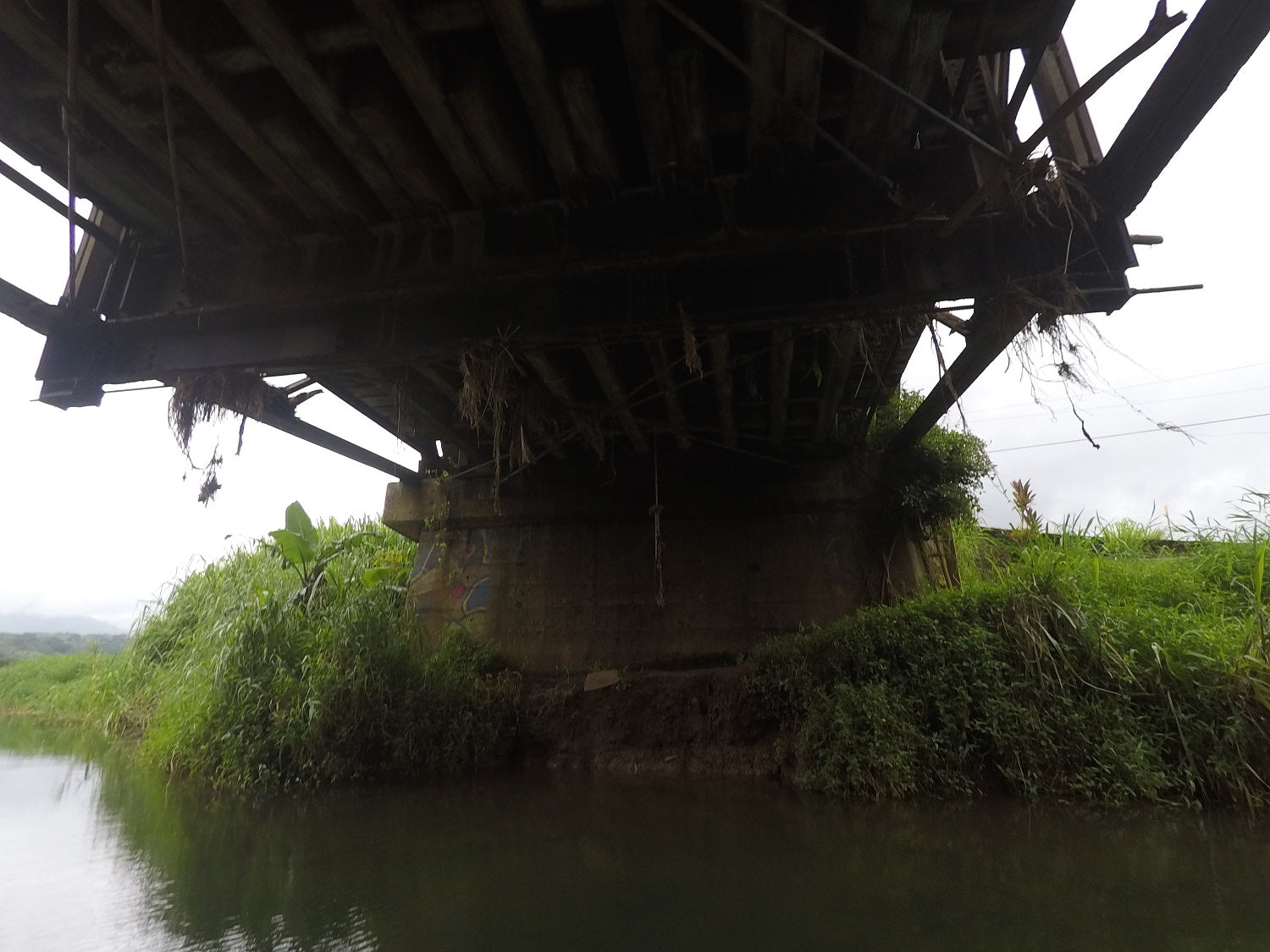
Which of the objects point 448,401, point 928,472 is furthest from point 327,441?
point 928,472

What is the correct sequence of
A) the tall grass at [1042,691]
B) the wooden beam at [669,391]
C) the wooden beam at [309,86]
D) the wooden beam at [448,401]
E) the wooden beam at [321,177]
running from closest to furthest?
the wooden beam at [309,86] → the wooden beam at [321,177] → the wooden beam at [669,391] → the tall grass at [1042,691] → the wooden beam at [448,401]

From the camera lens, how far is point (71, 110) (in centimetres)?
274

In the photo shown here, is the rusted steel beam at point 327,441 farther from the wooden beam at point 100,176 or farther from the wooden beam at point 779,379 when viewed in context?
the wooden beam at point 779,379

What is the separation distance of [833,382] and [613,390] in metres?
1.74

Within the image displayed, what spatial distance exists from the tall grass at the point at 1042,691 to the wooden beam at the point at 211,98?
505 cm

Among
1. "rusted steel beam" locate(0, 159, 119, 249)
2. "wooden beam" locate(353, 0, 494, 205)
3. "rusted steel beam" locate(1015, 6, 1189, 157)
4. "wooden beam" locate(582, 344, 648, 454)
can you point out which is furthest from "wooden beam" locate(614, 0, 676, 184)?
"rusted steel beam" locate(0, 159, 119, 249)

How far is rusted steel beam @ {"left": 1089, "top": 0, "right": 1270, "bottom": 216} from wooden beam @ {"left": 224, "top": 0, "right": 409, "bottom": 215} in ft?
Result: 10.8

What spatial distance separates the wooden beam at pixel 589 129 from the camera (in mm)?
2600

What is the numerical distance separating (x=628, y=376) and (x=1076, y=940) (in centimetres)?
455

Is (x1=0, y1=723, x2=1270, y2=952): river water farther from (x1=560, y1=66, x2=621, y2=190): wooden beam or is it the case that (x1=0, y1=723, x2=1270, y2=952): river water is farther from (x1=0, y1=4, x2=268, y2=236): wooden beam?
(x1=0, y1=4, x2=268, y2=236): wooden beam

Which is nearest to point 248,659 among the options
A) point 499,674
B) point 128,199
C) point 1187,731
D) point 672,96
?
point 499,674

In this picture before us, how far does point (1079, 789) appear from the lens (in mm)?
4344

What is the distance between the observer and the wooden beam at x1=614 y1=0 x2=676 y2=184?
2.34 metres

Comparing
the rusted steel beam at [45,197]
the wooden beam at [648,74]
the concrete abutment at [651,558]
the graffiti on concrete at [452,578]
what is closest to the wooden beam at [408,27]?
the wooden beam at [648,74]
